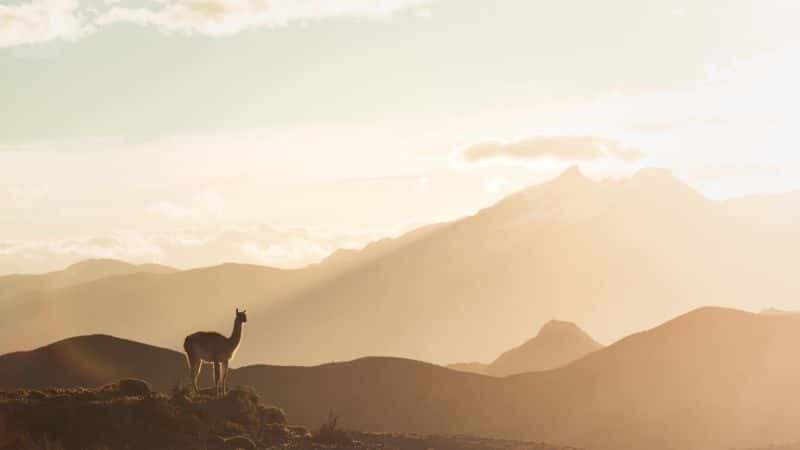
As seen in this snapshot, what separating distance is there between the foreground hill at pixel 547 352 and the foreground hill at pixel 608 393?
143 feet

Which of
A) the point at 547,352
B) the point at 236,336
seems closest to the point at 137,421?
the point at 236,336

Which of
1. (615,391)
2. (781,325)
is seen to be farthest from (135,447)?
(781,325)

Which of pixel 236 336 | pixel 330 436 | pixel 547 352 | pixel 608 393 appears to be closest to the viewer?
pixel 236 336

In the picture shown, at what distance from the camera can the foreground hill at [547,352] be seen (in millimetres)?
144125

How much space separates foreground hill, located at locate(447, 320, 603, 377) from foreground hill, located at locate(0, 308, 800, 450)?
43.7 meters

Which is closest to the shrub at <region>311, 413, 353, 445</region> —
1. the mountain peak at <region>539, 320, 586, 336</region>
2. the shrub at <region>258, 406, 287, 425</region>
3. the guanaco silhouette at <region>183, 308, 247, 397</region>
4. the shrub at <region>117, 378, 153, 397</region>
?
the shrub at <region>258, 406, 287, 425</region>

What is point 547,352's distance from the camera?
484ft

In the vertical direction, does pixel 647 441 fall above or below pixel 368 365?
below

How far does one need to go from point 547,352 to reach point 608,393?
5768 cm

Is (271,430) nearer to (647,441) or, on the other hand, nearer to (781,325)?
(647,441)

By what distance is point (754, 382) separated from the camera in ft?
294

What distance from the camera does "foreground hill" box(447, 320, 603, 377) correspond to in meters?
144

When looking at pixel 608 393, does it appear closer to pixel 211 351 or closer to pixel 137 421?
pixel 211 351

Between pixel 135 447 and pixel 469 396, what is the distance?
59.4 m
